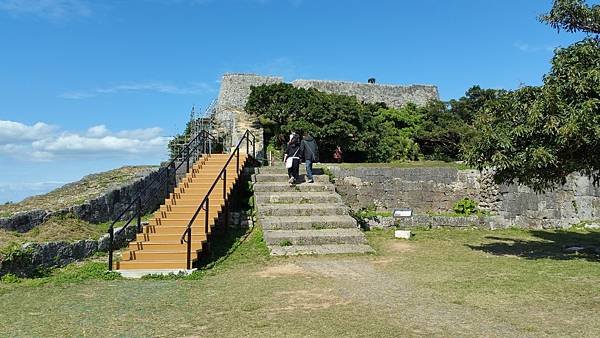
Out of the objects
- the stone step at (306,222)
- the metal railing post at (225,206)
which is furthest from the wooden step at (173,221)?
the stone step at (306,222)

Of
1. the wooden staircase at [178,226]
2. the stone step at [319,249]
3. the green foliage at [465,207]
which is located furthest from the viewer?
the green foliage at [465,207]

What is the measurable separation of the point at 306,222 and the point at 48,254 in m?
4.81

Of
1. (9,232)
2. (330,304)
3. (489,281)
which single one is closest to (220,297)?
(330,304)

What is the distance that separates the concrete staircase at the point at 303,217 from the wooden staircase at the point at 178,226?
34.7 inches

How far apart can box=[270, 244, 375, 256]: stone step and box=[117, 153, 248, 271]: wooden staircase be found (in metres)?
1.39

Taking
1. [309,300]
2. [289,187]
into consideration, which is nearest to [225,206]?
[289,187]

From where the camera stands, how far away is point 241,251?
9.70m

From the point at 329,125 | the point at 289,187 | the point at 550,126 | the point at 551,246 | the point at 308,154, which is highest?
the point at 329,125

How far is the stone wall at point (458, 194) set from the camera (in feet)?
45.4

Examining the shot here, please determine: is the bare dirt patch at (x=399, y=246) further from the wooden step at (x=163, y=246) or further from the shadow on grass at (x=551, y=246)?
the wooden step at (x=163, y=246)

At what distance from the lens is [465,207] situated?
14008 millimetres

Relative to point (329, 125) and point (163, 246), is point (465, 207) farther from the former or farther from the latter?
point (329, 125)

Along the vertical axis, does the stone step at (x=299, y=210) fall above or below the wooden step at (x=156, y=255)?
above

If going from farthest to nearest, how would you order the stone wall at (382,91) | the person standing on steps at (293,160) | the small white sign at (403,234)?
the stone wall at (382,91) < the person standing on steps at (293,160) < the small white sign at (403,234)
